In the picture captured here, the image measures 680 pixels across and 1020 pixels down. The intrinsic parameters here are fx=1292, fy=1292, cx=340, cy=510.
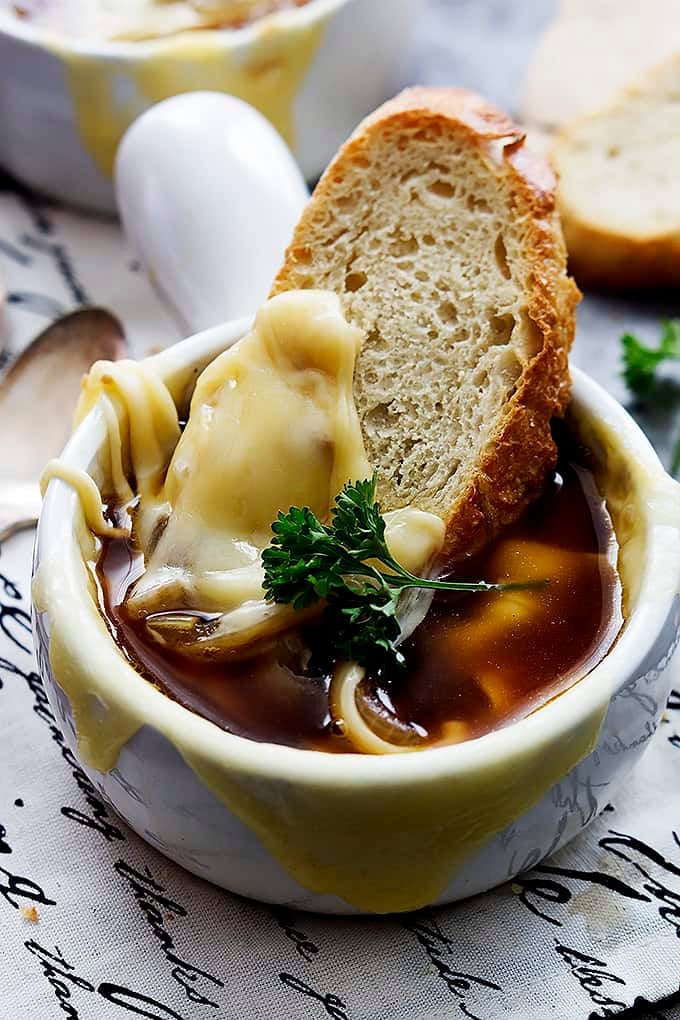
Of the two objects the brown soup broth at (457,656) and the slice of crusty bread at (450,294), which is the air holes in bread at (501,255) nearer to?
the slice of crusty bread at (450,294)

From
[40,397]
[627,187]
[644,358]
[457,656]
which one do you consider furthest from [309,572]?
[627,187]

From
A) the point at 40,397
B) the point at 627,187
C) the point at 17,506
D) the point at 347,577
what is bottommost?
the point at 347,577

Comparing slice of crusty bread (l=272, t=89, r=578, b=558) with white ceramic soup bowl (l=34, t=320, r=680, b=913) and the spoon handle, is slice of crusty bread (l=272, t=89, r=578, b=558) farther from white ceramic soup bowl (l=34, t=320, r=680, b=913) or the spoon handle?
the spoon handle

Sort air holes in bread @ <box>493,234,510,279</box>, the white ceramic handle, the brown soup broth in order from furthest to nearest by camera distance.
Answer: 1. the white ceramic handle
2. air holes in bread @ <box>493,234,510,279</box>
3. the brown soup broth

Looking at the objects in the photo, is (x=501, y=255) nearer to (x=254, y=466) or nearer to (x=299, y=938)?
(x=254, y=466)

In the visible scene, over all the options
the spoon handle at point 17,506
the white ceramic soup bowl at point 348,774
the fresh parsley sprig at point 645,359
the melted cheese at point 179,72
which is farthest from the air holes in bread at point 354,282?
the melted cheese at point 179,72

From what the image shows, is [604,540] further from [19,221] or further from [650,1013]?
[19,221]

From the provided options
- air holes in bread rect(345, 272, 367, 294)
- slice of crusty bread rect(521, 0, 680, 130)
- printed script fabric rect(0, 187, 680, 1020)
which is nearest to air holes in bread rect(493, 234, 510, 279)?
air holes in bread rect(345, 272, 367, 294)
